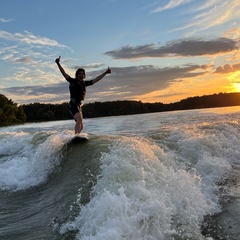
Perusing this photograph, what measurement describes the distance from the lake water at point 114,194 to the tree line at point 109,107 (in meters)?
79.3

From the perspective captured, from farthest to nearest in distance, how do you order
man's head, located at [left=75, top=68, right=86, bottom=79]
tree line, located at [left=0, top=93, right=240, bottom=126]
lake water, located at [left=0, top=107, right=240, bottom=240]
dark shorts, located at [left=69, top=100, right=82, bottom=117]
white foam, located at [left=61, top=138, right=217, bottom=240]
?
tree line, located at [left=0, top=93, right=240, bottom=126], dark shorts, located at [left=69, top=100, right=82, bottom=117], man's head, located at [left=75, top=68, right=86, bottom=79], lake water, located at [left=0, top=107, right=240, bottom=240], white foam, located at [left=61, top=138, right=217, bottom=240]

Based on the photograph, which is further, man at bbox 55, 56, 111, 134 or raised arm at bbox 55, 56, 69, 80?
man at bbox 55, 56, 111, 134

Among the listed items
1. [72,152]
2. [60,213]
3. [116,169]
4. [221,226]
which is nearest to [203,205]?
[221,226]

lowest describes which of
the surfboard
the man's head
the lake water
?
the lake water

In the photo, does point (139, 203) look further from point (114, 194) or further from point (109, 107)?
point (109, 107)

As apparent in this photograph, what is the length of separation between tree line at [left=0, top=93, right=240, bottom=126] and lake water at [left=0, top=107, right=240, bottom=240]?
260 feet

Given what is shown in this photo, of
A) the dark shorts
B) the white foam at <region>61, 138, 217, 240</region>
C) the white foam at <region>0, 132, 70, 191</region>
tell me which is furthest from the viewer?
the dark shorts

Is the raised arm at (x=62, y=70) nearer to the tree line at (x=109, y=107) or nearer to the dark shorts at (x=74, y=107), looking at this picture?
the dark shorts at (x=74, y=107)

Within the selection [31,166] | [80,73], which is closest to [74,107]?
[80,73]

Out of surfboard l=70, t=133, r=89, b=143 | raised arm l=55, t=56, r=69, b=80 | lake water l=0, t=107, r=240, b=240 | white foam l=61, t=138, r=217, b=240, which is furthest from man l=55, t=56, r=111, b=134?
white foam l=61, t=138, r=217, b=240

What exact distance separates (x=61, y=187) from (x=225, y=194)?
3952 millimetres

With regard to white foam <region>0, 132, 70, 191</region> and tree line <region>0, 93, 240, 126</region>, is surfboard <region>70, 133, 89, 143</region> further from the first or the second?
tree line <region>0, 93, 240, 126</region>

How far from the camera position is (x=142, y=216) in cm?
511

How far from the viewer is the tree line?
294 feet
